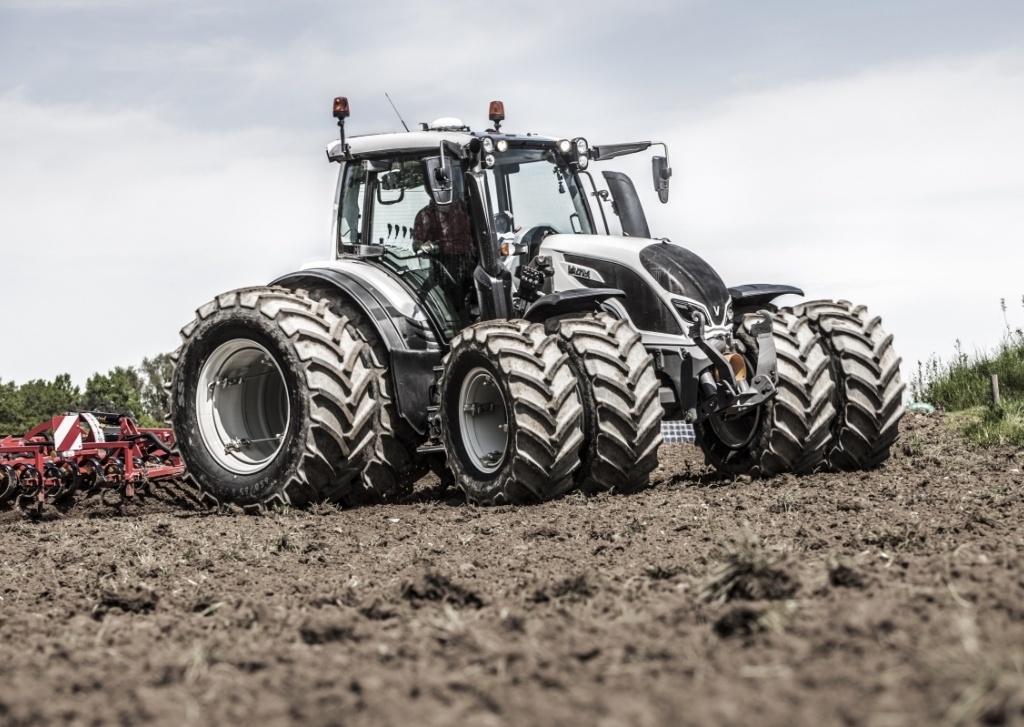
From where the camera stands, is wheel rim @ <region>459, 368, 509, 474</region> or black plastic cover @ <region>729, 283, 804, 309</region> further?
black plastic cover @ <region>729, 283, 804, 309</region>

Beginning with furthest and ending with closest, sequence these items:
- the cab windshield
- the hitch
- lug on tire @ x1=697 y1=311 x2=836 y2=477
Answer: the cab windshield → lug on tire @ x1=697 y1=311 x2=836 y2=477 → the hitch

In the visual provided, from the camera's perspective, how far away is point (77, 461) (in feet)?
31.4

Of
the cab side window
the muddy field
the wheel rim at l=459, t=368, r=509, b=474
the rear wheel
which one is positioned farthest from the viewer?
the cab side window

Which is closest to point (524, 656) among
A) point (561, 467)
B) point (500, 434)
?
point (561, 467)

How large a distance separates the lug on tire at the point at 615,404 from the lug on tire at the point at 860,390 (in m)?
1.60

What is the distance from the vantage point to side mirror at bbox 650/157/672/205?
30.4 ft

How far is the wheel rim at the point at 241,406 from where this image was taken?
889cm

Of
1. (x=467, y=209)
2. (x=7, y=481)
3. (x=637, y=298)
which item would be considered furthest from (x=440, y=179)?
(x=7, y=481)

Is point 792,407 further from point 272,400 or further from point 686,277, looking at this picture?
point 272,400

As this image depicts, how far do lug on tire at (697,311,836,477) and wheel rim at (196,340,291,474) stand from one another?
Answer: 133 inches

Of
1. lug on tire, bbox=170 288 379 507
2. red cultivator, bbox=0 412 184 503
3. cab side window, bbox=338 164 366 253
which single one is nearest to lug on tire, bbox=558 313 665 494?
lug on tire, bbox=170 288 379 507

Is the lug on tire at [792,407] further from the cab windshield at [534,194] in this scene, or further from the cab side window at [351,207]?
the cab side window at [351,207]

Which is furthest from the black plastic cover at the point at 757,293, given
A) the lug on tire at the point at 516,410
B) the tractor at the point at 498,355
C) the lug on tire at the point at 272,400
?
the lug on tire at the point at 272,400

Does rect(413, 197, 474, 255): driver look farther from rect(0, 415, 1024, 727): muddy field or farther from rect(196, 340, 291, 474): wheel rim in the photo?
rect(0, 415, 1024, 727): muddy field
